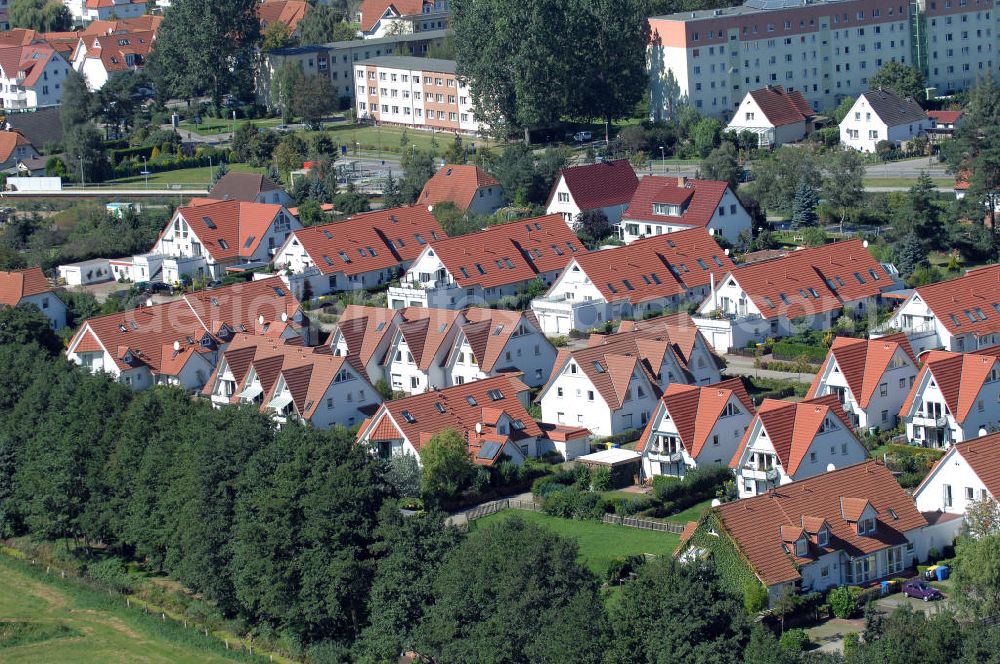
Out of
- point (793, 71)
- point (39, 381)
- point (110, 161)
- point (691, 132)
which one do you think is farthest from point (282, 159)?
point (39, 381)

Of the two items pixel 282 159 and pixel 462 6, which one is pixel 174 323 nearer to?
pixel 282 159

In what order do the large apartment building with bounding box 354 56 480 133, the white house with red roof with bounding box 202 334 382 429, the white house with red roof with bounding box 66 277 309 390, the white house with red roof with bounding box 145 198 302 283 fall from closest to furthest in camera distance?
the white house with red roof with bounding box 202 334 382 429 < the white house with red roof with bounding box 66 277 309 390 < the white house with red roof with bounding box 145 198 302 283 < the large apartment building with bounding box 354 56 480 133

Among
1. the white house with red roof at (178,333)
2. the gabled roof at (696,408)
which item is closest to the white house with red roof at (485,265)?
the white house with red roof at (178,333)

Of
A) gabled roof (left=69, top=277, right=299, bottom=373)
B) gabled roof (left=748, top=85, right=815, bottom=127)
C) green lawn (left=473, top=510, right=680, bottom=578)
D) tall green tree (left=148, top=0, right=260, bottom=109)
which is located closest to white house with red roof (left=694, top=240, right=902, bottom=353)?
gabled roof (left=69, top=277, right=299, bottom=373)

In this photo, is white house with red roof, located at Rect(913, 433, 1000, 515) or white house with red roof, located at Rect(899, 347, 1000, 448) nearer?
white house with red roof, located at Rect(913, 433, 1000, 515)

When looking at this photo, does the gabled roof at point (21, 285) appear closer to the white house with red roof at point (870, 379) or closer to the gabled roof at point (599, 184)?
the gabled roof at point (599, 184)

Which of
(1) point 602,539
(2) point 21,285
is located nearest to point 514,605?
(1) point 602,539

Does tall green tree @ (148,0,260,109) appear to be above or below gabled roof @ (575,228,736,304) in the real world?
above

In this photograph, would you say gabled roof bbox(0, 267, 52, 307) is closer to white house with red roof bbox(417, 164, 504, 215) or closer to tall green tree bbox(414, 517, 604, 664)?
white house with red roof bbox(417, 164, 504, 215)
